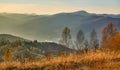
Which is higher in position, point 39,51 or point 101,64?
point 101,64

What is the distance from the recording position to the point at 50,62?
15.9m

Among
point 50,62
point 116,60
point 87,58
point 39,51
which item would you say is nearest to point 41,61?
point 50,62

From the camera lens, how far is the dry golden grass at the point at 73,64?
14606 millimetres

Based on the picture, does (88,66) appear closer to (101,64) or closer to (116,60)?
(101,64)

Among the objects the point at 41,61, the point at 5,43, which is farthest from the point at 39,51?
the point at 41,61

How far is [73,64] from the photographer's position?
49.7ft

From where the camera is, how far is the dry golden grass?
575 inches

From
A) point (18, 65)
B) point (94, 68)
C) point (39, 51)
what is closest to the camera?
point (94, 68)

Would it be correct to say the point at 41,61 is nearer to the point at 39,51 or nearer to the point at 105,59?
the point at 105,59

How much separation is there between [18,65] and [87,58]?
308cm

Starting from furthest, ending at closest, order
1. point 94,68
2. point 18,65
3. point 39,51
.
→ point 39,51 < point 18,65 < point 94,68

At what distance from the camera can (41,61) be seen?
1639 centimetres

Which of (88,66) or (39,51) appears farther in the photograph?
(39,51)

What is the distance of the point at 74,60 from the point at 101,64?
4.44ft
